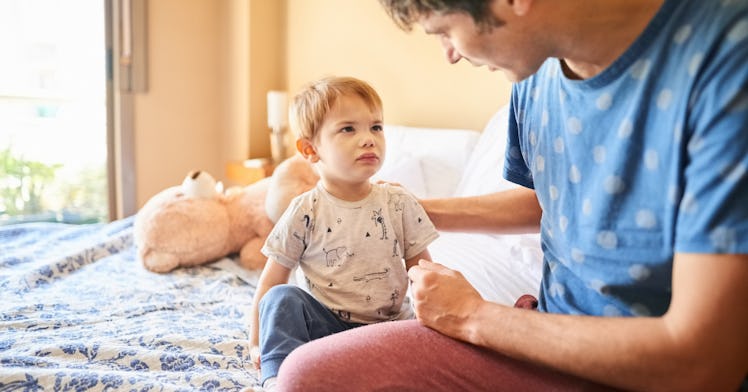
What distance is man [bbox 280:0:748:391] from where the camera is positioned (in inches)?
25.1

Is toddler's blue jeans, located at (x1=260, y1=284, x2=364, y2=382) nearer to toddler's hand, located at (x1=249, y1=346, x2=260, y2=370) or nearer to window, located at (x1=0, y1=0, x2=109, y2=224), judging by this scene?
toddler's hand, located at (x1=249, y1=346, x2=260, y2=370)

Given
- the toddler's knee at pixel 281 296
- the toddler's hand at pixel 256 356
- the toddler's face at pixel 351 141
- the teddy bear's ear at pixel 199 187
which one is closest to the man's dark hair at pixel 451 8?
the toddler's face at pixel 351 141

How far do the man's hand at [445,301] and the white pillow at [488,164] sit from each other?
0.92m

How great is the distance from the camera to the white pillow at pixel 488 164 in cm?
187

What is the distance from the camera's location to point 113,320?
60.4 inches

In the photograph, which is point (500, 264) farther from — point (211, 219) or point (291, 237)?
point (211, 219)

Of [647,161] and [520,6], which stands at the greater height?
[520,6]

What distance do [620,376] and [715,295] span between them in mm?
158

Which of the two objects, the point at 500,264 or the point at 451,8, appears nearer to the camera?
the point at 451,8

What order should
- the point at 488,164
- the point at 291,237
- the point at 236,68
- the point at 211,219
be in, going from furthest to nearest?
1. the point at 236,68
2. the point at 211,219
3. the point at 488,164
4. the point at 291,237

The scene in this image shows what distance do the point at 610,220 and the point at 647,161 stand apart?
→ 99mm

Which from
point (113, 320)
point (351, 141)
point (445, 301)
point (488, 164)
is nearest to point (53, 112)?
point (113, 320)

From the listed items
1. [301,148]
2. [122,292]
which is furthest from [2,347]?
[301,148]

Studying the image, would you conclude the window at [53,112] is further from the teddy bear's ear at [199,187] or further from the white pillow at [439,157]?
the white pillow at [439,157]
